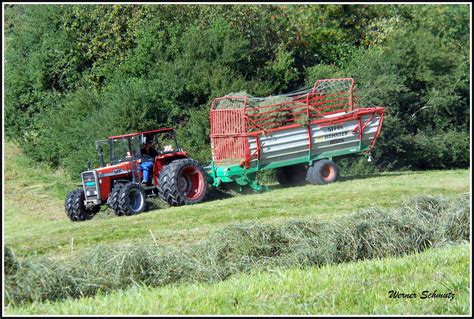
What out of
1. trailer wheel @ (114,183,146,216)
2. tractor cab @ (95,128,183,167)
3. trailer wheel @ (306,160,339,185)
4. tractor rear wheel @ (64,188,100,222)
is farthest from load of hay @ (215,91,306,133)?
tractor rear wheel @ (64,188,100,222)

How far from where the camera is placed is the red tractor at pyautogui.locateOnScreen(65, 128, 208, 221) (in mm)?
17969

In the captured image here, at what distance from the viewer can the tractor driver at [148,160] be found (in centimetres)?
1908

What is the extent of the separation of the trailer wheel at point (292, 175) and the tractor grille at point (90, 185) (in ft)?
19.8

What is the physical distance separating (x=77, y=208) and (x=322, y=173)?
658cm

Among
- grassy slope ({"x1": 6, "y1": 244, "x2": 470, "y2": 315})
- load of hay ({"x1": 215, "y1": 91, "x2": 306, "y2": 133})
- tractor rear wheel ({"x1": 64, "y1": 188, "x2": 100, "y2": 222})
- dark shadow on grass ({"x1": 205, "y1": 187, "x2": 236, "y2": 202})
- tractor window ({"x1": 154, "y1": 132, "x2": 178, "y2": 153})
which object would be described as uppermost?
load of hay ({"x1": 215, "y1": 91, "x2": 306, "y2": 133})

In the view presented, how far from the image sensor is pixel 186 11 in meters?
26.7

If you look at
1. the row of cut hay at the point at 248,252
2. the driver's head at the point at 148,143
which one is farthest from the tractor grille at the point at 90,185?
the row of cut hay at the point at 248,252

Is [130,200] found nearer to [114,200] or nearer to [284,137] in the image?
[114,200]

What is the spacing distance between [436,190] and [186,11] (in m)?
11.2

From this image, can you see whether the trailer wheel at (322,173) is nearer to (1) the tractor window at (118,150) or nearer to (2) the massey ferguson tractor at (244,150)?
(2) the massey ferguson tractor at (244,150)

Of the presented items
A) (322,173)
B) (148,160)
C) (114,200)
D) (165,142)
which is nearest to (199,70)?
(165,142)

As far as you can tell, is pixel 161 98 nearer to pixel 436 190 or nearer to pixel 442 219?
pixel 436 190

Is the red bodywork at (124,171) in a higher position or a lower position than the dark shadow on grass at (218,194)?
higher

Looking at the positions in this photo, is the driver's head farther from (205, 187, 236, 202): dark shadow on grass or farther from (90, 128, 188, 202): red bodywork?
(205, 187, 236, 202): dark shadow on grass
